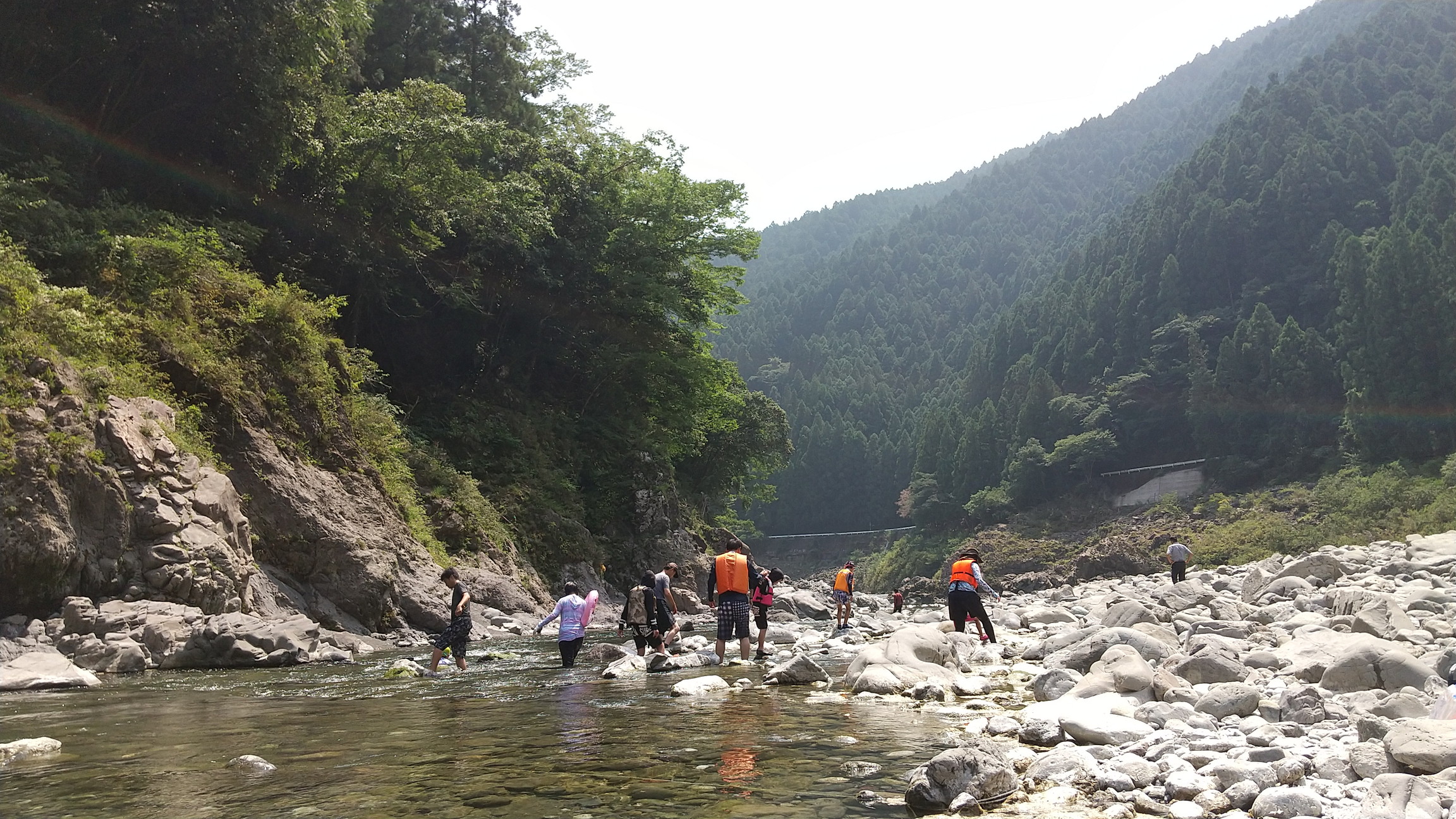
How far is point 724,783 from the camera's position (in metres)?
5.55

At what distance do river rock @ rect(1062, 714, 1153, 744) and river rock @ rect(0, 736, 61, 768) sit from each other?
7194 mm

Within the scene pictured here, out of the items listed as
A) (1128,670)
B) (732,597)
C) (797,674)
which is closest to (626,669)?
(732,597)

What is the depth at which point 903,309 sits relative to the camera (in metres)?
169

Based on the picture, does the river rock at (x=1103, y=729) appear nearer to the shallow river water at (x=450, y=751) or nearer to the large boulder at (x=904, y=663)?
the shallow river water at (x=450, y=751)

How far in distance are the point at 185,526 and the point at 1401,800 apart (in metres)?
14.0

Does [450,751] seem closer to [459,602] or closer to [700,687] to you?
[700,687]

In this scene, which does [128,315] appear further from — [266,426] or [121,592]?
[121,592]

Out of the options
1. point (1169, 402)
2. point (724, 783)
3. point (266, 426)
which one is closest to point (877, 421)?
point (1169, 402)

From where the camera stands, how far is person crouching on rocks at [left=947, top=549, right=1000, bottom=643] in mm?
13891

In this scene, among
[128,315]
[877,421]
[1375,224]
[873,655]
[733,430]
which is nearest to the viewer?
[873,655]

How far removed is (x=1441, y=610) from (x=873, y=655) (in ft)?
25.8

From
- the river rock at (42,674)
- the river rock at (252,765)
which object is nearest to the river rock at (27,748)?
the river rock at (252,765)

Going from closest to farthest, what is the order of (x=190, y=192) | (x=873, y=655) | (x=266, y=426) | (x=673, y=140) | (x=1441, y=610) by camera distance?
(x=873, y=655), (x=1441, y=610), (x=266, y=426), (x=190, y=192), (x=673, y=140)

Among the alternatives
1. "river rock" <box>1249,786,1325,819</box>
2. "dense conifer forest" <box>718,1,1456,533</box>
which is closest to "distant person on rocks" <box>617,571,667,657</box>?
"river rock" <box>1249,786,1325,819</box>
